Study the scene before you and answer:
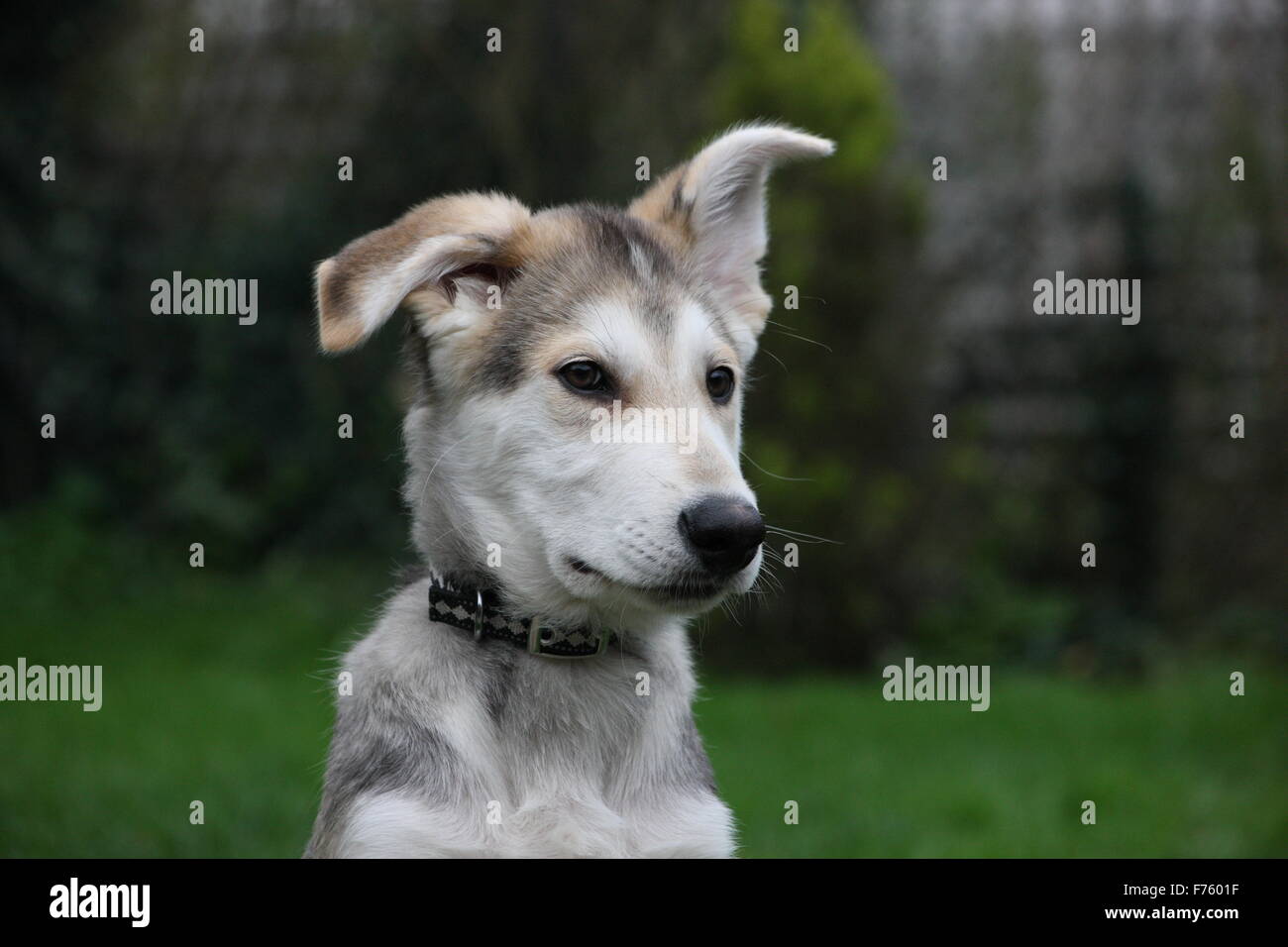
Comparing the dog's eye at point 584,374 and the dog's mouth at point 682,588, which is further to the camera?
the dog's eye at point 584,374

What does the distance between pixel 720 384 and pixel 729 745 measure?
4.87 m

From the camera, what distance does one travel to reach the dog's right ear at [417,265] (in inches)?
140

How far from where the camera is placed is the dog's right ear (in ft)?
11.6

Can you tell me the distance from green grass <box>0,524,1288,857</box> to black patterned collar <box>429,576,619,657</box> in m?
0.96

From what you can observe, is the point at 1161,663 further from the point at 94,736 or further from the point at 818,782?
the point at 94,736

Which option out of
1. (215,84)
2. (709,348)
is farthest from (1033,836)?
(215,84)

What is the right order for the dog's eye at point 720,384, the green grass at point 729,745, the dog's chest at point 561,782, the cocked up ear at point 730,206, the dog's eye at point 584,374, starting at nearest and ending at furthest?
1. the dog's chest at point 561,782
2. the dog's eye at point 584,374
3. the dog's eye at point 720,384
4. the cocked up ear at point 730,206
5. the green grass at point 729,745

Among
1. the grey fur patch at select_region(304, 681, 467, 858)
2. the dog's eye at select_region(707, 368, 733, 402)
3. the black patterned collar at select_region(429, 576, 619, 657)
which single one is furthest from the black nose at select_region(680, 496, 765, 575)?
the grey fur patch at select_region(304, 681, 467, 858)

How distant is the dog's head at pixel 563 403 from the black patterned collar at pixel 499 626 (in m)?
0.06

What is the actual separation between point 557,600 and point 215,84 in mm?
10808

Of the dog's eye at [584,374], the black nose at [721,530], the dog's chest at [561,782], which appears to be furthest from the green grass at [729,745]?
the black nose at [721,530]

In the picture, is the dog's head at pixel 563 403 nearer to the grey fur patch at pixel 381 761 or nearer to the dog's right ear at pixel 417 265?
the dog's right ear at pixel 417 265

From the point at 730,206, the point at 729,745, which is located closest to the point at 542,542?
the point at 730,206

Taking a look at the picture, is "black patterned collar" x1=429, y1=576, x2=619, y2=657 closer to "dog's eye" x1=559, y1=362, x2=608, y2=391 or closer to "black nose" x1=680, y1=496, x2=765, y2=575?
"black nose" x1=680, y1=496, x2=765, y2=575
